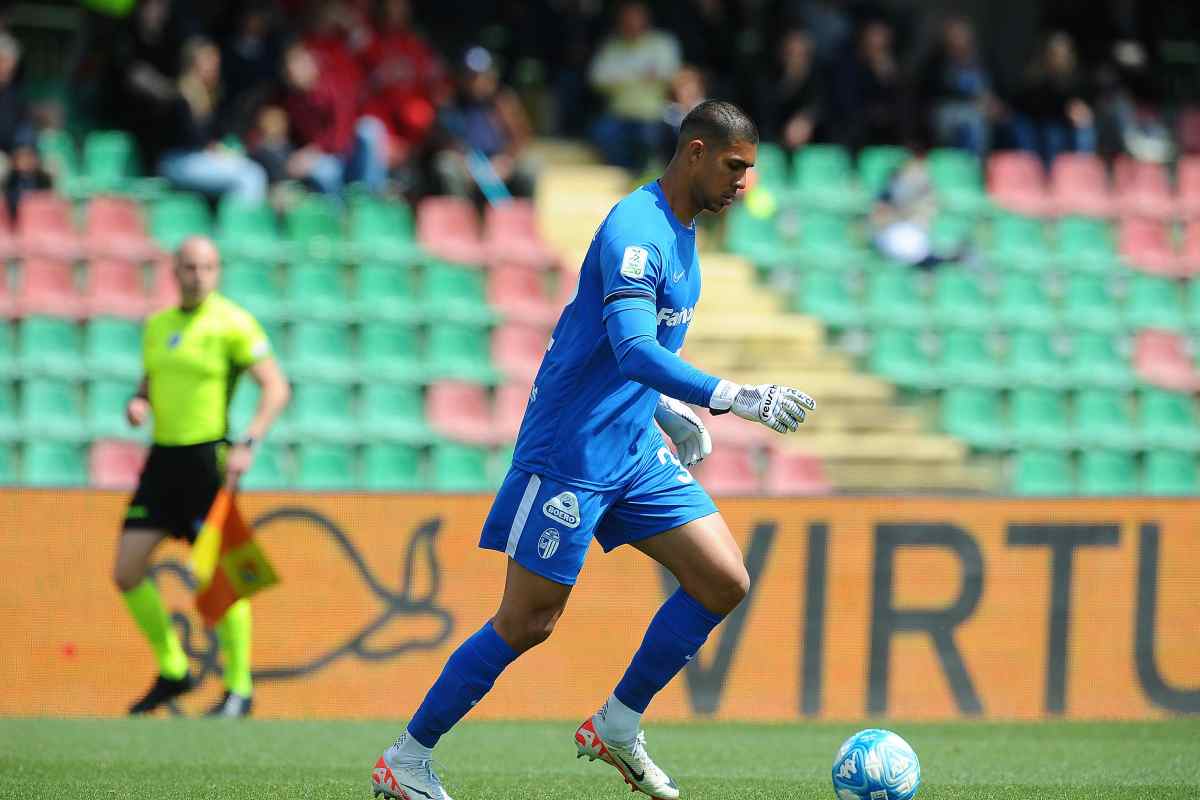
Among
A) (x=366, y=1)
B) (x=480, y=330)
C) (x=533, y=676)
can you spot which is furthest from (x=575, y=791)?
(x=366, y=1)

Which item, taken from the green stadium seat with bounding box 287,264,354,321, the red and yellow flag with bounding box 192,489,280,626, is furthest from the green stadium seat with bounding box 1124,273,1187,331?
the red and yellow flag with bounding box 192,489,280,626

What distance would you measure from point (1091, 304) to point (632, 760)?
29.5 feet

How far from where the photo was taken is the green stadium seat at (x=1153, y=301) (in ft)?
43.5

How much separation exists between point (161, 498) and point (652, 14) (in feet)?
28.4

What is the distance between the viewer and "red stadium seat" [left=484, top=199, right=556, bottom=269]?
40.2ft

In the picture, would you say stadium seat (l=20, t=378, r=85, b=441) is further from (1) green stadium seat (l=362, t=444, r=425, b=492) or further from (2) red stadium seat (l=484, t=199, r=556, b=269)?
(2) red stadium seat (l=484, t=199, r=556, b=269)

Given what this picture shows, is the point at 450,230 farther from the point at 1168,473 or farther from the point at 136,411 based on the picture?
the point at 1168,473

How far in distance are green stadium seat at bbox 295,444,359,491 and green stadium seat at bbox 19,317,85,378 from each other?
1679 mm

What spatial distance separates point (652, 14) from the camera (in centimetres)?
1520

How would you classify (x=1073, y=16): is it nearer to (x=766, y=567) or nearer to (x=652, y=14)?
(x=652, y=14)

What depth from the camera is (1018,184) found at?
13945 millimetres

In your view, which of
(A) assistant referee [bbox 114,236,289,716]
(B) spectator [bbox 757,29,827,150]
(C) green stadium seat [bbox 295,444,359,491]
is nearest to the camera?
(A) assistant referee [bbox 114,236,289,716]

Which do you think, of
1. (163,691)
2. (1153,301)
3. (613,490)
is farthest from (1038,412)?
(613,490)

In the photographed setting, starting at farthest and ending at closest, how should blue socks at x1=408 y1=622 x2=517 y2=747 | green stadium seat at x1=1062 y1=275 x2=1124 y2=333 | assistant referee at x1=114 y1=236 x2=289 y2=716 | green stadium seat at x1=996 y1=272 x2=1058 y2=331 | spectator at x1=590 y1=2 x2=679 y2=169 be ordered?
spectator at x1=590 y1=2 x2=679 y2=169 → green stadium seat at x1=1062 y1=275 x2=1124 y2=333 → green stadium seat at x1=996 y1=272 x2=1058 y2=331 → assistant referee at x1=114 y1=236 x2=289 y2=716 → blue socks at x1=408 y1=622 x2=517 y2=747
